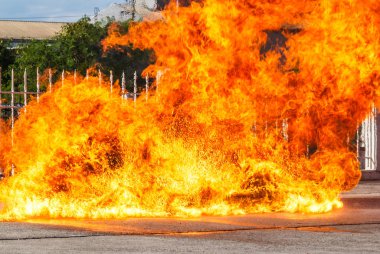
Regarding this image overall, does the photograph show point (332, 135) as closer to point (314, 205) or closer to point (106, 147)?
point (314, 205)

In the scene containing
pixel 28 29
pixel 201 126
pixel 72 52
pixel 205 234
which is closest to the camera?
pixel 205 234

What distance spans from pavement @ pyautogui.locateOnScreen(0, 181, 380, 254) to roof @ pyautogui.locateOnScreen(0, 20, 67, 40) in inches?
3255

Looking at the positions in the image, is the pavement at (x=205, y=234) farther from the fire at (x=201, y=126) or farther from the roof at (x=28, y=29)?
the roof at (x=28, y=29)

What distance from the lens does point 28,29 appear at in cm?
9950

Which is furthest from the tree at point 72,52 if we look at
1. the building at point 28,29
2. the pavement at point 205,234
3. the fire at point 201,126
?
the building at point 28,29

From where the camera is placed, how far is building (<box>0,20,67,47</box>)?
95000mm

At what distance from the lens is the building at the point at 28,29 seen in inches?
3740

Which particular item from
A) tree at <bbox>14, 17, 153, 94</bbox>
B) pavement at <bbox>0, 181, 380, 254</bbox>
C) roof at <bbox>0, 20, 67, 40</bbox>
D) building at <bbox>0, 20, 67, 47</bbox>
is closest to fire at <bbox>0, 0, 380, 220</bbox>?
pavement at <bbox>0, 181, 380, 254</bbox>

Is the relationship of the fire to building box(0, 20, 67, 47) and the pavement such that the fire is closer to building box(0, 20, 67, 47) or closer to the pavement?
the pavement

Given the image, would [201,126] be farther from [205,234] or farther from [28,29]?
[28,29]

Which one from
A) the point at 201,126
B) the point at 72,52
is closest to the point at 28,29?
the point at 72,52

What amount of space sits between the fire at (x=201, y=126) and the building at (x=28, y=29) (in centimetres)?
7993


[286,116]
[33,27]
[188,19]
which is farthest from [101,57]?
[33,27]

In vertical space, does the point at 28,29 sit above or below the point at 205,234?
above
